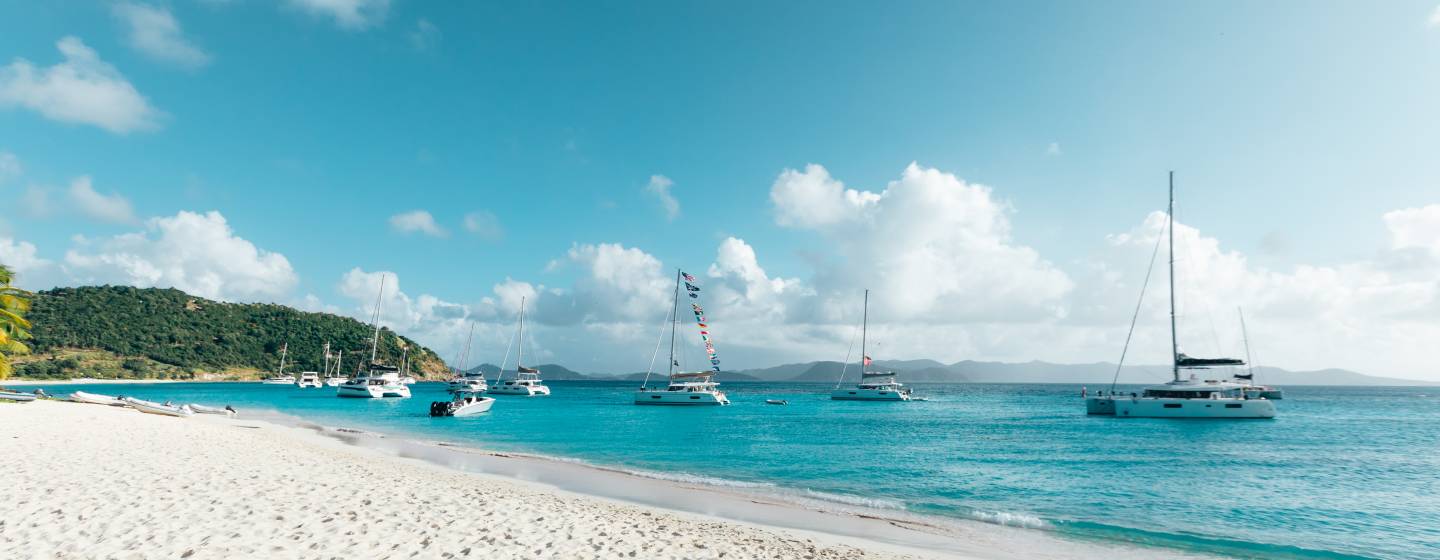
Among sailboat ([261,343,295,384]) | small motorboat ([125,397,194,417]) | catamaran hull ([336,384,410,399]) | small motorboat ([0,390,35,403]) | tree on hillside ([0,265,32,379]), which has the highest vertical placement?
tree on hillside ([0,265,32,379])

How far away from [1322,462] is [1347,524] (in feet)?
64.6

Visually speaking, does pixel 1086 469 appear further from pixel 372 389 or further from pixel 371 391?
pixel 371 391

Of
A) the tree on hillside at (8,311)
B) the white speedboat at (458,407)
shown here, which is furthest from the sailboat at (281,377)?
the tree on hillside at (8,311)

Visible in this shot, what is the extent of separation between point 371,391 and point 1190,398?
103909 mm

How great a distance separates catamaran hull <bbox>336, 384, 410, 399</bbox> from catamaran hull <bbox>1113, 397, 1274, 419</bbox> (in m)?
98.7

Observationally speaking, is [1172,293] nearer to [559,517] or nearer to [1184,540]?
[1184,540]

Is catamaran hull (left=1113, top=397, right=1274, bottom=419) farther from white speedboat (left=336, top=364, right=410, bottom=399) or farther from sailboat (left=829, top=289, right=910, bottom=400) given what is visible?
Answer: white speedboat (left=336, top=364, right=410, bottom=399)

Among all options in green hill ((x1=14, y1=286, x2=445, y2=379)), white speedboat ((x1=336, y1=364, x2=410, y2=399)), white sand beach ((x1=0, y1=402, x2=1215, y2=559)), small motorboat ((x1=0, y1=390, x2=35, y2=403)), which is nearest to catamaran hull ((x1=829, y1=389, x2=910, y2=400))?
white speedboat ((x1=336, y1=364, x2=410, y2=399))

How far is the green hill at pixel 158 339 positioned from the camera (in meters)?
135

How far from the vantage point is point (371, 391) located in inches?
3536

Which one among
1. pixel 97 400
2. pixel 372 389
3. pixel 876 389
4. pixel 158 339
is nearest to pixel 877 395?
pixel 876 389

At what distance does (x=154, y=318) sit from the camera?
165000 mm

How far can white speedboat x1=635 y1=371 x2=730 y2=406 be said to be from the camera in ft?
285

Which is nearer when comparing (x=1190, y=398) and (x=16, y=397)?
(x=16, y=397)
